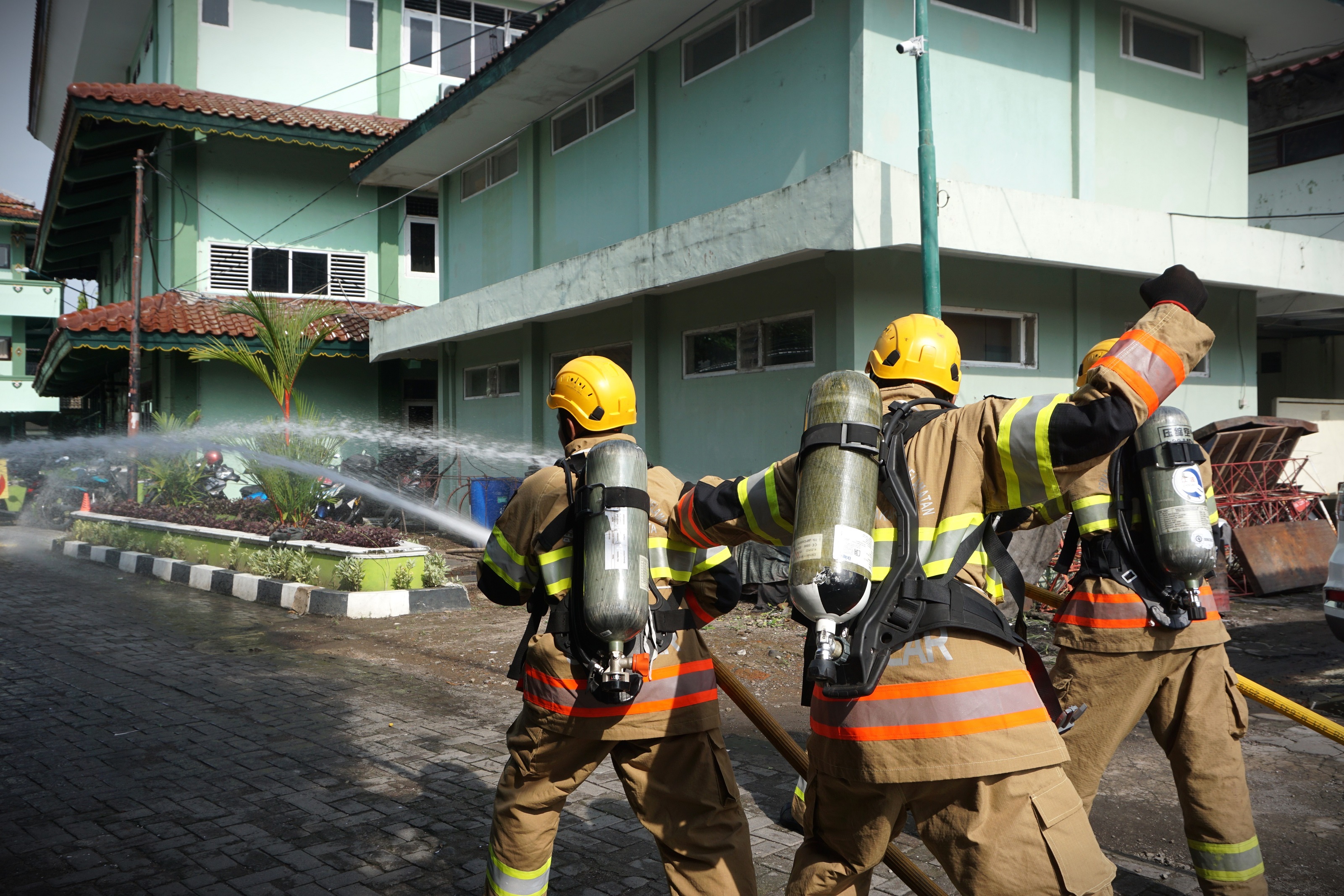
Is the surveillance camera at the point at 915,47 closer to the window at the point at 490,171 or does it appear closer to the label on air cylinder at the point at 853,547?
the label on air cylinder at the point at 853,547

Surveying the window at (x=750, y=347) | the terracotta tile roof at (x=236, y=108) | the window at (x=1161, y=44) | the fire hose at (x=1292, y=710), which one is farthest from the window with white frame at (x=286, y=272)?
the fire hose at (x=1292, y=710)

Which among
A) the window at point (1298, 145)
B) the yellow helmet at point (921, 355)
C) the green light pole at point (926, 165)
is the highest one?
the window at point (1298, 145)

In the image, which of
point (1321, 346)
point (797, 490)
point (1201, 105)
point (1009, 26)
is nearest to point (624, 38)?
point (1009, 26)

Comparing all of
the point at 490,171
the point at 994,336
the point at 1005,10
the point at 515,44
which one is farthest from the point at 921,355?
the point at 490,171

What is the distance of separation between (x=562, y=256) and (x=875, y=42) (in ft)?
18.5

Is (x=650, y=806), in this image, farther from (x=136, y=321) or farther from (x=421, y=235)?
(x=421, y=235)

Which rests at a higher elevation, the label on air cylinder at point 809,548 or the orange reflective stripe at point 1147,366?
the orange reflective stripe at point 1147,366

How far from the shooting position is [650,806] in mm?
2604

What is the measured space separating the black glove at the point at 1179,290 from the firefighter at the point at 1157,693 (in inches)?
38.7

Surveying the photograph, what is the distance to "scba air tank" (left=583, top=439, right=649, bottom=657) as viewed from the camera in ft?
7.88

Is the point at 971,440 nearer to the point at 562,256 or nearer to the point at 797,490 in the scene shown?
the point at 797,490

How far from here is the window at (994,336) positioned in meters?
9.12

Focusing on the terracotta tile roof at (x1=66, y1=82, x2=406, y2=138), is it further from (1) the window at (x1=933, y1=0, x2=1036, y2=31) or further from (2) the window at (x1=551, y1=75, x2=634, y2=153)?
(1) the window at (x1=933, y1=0, x2=1036, y2=31)

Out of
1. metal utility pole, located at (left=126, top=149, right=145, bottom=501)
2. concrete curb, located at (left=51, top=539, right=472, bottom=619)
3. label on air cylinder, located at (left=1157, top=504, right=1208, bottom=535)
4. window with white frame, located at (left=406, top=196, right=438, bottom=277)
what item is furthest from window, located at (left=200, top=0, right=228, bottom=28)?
label on air cylinder, located at (left=1157, top=504, right=1208, bottom=535)
